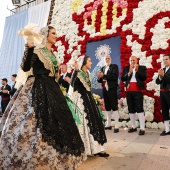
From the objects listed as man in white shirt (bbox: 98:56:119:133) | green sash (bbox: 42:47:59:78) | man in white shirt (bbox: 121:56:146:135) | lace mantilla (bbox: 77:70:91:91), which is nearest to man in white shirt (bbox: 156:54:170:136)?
man in white shirt (bbox: 121:56:146:135)

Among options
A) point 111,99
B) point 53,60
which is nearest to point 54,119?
point 53,60

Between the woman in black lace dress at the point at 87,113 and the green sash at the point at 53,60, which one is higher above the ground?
the green sash at the point at 53,60

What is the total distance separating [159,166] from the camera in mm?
2141

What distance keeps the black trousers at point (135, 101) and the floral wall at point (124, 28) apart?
0.54 m

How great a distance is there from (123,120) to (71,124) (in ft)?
10.6

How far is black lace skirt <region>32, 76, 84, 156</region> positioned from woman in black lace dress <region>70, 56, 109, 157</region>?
24.5 inches

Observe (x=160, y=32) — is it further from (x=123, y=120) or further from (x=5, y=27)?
(x=5, y=27)

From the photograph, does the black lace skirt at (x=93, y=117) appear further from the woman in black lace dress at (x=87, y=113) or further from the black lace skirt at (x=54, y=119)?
the black lace skirt at (x=54, y=119)

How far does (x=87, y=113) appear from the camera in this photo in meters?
2.52

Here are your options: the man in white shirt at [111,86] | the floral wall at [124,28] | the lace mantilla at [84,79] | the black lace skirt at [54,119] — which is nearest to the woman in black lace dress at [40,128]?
the black lace skirt at [54,119]

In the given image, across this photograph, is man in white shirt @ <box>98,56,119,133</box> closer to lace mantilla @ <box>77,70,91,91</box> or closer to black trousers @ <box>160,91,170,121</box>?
black trousers @ <box>160,91,170,121</box>

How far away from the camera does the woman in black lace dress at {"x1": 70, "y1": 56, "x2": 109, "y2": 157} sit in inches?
96.0

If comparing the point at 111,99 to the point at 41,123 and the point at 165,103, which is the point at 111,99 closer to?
the point at 165,103

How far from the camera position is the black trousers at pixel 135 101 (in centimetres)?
404
